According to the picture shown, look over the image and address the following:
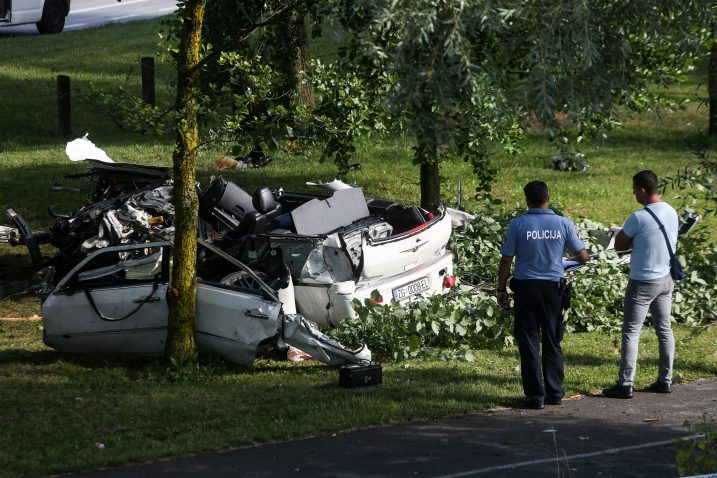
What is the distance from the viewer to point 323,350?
31.2ft

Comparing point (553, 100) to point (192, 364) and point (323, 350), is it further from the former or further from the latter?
point (192, 364)

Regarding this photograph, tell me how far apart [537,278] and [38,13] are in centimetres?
2348

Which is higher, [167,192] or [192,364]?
[167,192]

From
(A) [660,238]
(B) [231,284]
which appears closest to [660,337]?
(A) [660,238]

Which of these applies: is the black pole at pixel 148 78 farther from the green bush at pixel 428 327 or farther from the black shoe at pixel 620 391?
the black shoe at pixel 620 391

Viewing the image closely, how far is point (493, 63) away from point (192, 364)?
404cm

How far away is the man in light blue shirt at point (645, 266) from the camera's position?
28.5 feet

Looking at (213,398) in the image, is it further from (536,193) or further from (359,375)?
(536,193)

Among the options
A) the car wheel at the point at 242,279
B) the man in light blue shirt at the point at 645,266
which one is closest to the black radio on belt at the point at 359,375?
the car wheel at the point at 242,279

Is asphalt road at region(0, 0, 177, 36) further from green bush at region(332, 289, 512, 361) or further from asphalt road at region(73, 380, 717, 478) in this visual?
asphalt road at region(73, 380, 717, 478)

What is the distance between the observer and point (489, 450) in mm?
7637

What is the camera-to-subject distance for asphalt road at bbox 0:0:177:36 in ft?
101

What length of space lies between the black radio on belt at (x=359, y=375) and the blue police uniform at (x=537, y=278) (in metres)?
1.37

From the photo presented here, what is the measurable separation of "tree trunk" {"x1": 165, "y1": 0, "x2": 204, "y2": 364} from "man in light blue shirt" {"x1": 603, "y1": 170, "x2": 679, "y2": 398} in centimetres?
378
